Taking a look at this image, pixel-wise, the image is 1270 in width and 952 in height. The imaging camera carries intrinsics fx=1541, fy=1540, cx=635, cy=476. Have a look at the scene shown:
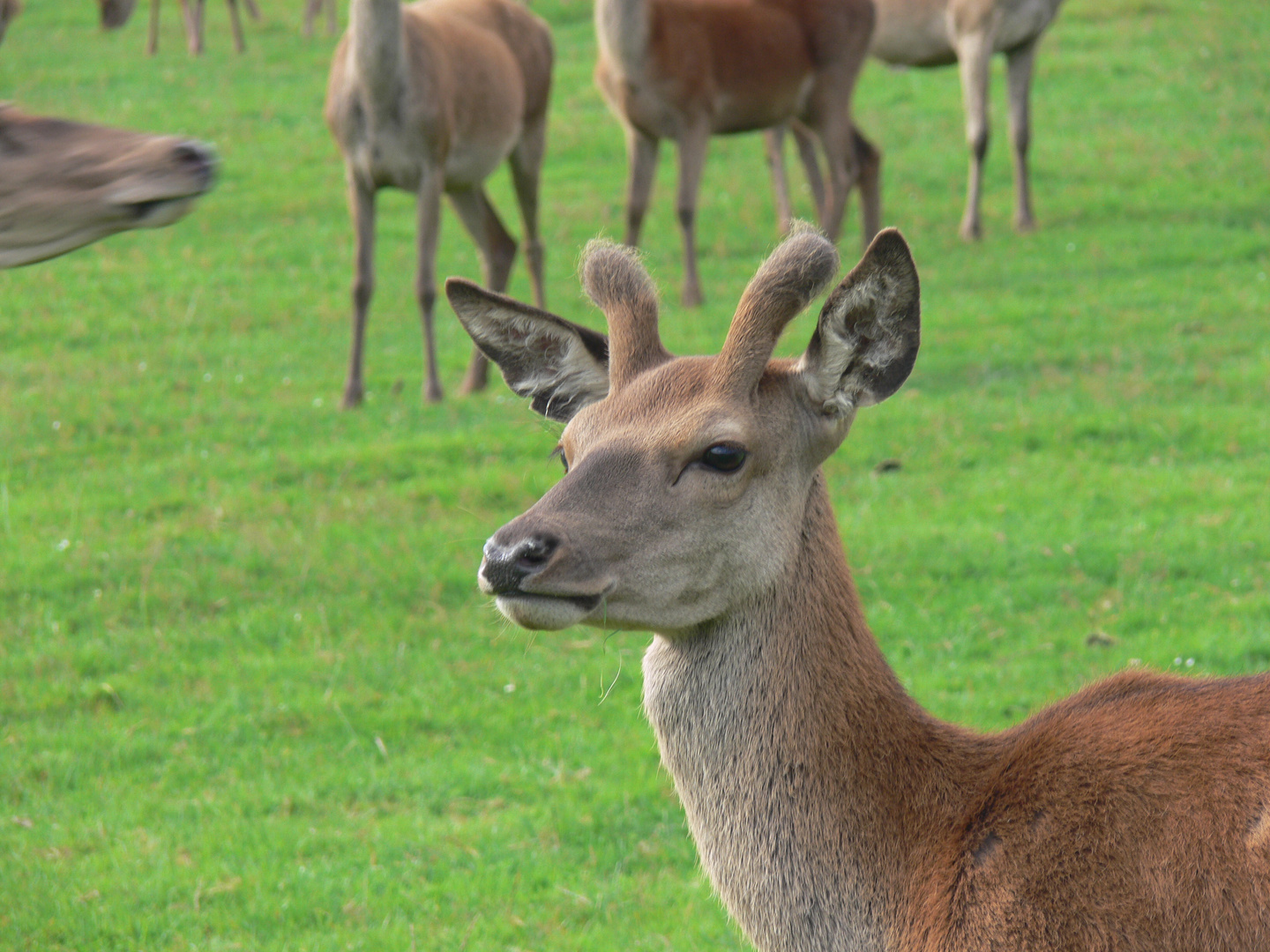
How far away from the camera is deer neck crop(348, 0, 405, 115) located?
9.70 meters

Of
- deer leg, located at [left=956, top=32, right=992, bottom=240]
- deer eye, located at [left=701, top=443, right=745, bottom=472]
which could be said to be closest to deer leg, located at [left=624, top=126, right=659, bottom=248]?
deer leg, located at [left=956, top=32, right=992, bottom=240]

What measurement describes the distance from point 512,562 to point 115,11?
2.09 m

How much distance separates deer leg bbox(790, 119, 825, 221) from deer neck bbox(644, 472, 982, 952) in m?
10.7

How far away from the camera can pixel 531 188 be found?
11.8 metres

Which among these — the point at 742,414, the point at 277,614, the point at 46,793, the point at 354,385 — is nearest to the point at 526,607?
the point at 742,414

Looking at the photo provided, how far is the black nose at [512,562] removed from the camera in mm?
2953

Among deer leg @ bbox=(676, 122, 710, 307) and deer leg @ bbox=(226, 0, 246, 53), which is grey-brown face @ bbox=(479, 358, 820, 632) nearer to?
deer leg @ bbox=(676, 122, 710, 307)

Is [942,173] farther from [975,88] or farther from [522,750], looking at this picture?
[522,750]

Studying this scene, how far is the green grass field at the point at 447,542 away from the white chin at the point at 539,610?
Answer: 0.67m

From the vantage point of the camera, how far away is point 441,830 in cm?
514

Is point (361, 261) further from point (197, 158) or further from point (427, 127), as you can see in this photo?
point (197, 158)

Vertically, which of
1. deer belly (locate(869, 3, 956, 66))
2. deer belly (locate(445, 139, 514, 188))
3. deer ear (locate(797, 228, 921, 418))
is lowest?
deer belly (locate(445, 139, 514, 188))

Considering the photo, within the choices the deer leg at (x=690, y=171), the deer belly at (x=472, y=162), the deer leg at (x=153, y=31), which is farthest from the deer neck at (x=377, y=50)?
the deer leg at (x=153, y=31)

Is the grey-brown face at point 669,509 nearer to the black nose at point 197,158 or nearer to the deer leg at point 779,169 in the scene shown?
the black nose at point 197,158
